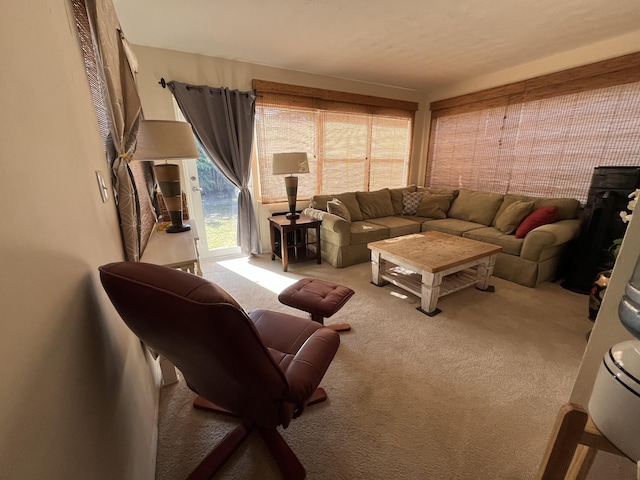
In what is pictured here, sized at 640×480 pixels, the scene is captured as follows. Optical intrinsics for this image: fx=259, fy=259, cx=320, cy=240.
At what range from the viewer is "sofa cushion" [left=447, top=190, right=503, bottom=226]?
11.7 feet

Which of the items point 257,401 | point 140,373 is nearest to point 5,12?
point 257,401

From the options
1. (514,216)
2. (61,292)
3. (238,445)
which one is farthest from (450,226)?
(61,292)

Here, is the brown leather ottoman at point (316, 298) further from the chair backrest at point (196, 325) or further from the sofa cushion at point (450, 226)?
the sofa cushion at point (450, 226)

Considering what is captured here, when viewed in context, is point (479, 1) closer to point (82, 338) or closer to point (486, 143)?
point (486, 143)

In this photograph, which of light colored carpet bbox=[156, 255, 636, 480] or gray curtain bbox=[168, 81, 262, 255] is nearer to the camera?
light colored carpet bbox=[156, 255, 636, 480]

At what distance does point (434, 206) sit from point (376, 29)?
8.20 feet

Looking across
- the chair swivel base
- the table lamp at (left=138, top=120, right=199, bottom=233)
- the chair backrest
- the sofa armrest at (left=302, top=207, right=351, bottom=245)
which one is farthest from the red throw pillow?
the table lamp at (left=138, top=120, right=199, bottom=233)

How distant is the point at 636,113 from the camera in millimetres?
2639

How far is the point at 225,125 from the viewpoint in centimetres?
312

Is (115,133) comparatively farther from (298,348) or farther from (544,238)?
(544,238)

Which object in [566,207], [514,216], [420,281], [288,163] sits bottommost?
[420,281]

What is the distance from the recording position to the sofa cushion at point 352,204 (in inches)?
148

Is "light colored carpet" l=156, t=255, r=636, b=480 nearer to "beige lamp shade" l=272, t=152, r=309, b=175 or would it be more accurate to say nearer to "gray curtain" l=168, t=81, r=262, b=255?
"beige lamp shade" l=272, t=152, r=309, b=175

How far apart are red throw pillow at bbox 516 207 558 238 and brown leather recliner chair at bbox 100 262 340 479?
287cm
